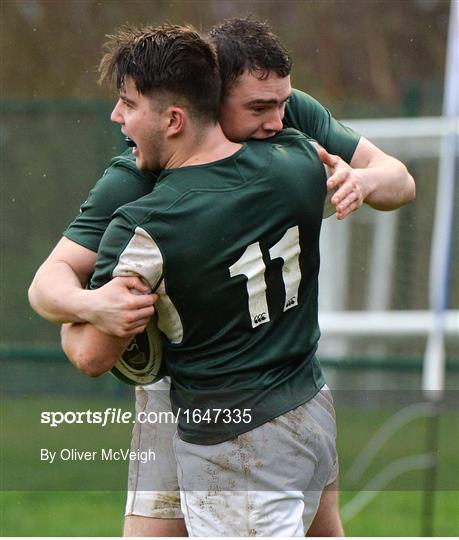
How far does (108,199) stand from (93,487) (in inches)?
152

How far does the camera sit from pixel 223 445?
10.8 feet

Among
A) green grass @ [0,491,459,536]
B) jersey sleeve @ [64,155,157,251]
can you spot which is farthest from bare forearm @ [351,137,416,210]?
green grass @ [0,491,459,536]

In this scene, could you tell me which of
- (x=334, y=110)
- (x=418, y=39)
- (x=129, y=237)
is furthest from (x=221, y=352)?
(x=418, y=39)

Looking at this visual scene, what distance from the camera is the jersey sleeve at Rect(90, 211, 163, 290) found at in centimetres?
304

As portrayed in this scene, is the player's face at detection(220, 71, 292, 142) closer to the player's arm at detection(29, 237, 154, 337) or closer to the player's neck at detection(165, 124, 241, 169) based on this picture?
the player's neck at detection(165, 124, 241, 169)

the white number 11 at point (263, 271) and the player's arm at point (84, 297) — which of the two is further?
the white number 11 at point (263, 271)

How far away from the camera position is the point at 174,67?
313cm

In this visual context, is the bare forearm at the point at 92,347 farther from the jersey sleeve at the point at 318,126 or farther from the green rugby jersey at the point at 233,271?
the jersey sleeve at the point at 318,126

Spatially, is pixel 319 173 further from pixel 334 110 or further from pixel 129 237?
pixel 334 110

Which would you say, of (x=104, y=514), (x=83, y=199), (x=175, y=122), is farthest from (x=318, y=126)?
(x=83, y=199)

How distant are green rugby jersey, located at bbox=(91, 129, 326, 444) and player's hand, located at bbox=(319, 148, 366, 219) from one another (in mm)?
38

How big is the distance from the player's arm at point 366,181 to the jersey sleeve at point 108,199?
0.51 m

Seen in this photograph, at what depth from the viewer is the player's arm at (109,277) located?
304 centimetres

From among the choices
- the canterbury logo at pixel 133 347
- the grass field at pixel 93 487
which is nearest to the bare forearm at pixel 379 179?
the canterbury logo at pixel 133 347
